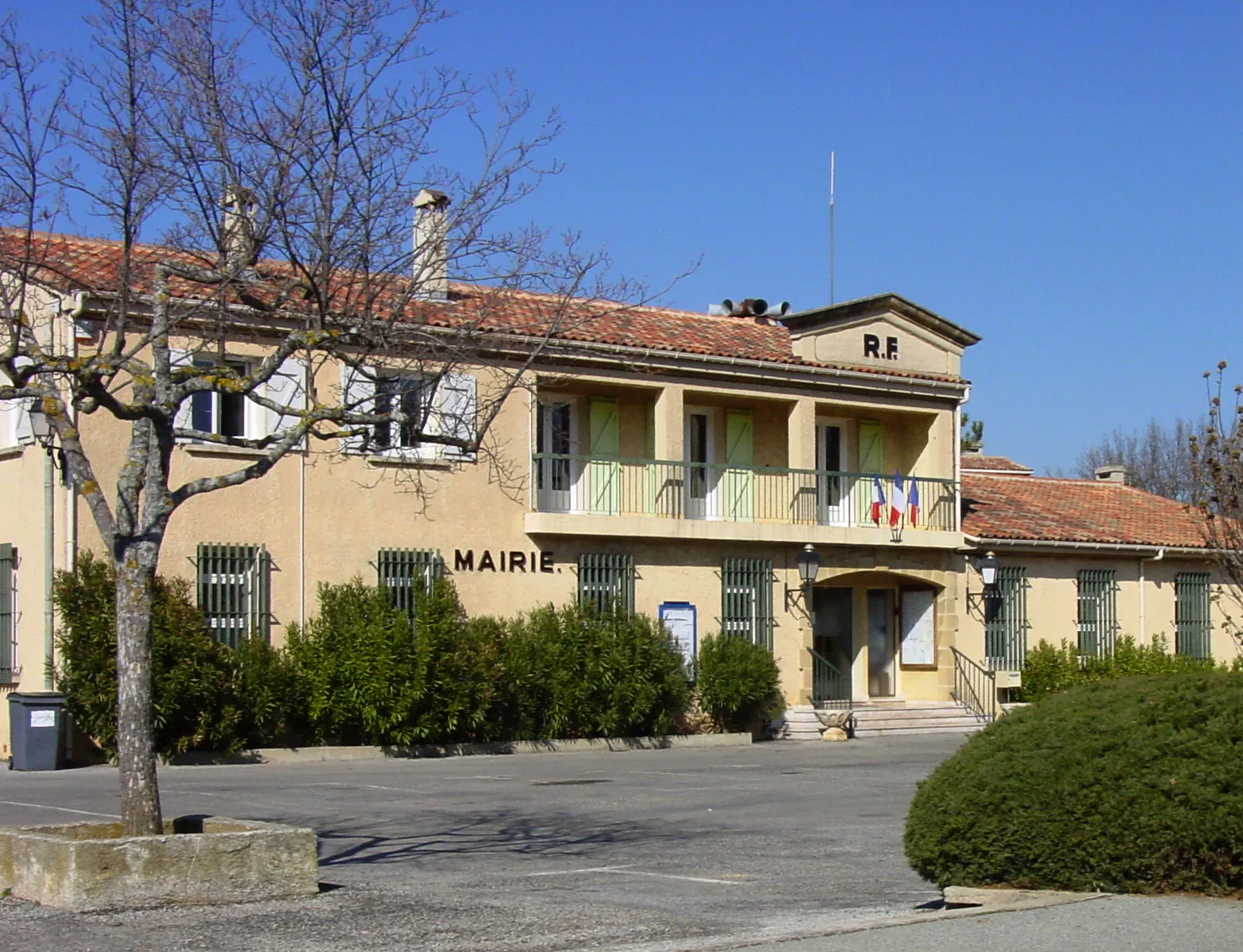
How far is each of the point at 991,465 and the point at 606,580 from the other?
1558cm

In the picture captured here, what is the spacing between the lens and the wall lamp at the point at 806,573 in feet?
90.5

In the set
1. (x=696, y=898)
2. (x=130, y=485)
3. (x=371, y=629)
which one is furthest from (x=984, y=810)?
(x=371, y=629)

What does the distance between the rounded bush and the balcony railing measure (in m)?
16.4

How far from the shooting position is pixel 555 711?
2417 cm

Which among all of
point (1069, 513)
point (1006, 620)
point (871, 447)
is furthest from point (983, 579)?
point (1069, 513)

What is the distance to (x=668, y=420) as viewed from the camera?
87.4 feet

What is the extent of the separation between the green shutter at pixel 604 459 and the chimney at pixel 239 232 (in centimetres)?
1515

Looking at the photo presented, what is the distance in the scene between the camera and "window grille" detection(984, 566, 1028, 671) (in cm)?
3038

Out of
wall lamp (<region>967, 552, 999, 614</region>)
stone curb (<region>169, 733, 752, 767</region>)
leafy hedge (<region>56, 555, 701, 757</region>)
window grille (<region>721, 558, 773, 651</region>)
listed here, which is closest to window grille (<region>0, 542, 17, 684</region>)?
leafy hedge (<region>56, 555, 701, 757</region>)

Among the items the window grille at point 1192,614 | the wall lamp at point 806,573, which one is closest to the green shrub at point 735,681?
the wall lamp at point 806,573

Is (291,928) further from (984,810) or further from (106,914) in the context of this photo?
(984,810)

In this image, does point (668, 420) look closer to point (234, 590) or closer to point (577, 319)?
point (234, 590)

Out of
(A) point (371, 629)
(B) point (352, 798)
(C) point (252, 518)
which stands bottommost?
(B) point (352, 798)

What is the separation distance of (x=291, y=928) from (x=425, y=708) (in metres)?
14.2
